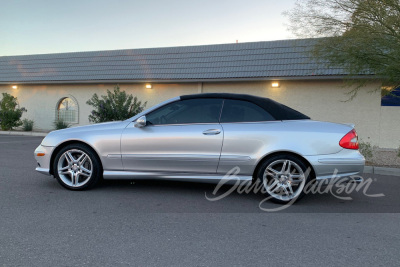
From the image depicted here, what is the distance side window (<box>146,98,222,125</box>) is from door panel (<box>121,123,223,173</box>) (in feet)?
0.39

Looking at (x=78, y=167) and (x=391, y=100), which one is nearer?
(x=78, y=167)

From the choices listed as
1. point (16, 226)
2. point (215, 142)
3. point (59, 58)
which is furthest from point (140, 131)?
point (59, 58)

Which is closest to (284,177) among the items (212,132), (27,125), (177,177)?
(212,132)

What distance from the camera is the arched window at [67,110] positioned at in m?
18.0

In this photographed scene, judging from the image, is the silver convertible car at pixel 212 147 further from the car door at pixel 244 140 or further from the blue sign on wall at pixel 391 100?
the blue sign on wall at pixel 391 100

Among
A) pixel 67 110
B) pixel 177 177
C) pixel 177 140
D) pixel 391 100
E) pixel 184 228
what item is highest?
pixel 391 100

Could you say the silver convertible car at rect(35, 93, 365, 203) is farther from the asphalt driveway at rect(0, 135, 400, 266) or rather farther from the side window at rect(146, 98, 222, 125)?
the asphalt driveway at rect(0, 135, 400, 266)

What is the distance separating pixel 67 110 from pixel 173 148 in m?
15.0

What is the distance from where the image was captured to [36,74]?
60.0ft

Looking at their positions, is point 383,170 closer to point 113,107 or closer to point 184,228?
point 184,228

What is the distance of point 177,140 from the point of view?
16.3 feet

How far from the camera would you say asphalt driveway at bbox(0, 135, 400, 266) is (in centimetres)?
307

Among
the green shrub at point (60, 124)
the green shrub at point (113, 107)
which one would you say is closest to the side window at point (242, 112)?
the green shrub at point (113, 107)

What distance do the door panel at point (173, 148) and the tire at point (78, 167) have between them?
0.50 metres
